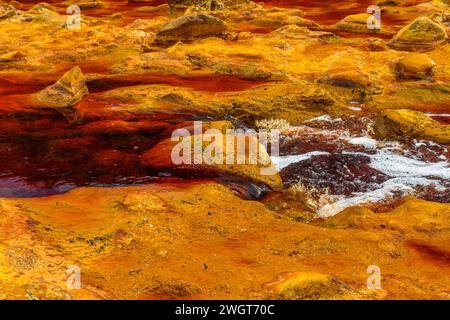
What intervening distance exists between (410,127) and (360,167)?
1.76 meters

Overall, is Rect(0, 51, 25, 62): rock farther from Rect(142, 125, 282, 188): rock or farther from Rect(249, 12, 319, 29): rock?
Rect(249, 12, 319, 29): rock

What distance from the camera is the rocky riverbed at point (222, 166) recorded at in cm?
486

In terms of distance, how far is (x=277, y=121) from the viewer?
10781 mm

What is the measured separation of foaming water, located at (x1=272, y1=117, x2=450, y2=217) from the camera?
26.1 feet

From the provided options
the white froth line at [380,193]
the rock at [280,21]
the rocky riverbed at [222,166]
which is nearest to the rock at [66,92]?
the rocky riverbed at [222,166]

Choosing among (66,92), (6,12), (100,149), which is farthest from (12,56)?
(6,12)

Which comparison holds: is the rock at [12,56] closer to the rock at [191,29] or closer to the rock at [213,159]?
the rock at [191,29]

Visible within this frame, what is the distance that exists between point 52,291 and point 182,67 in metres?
10.5

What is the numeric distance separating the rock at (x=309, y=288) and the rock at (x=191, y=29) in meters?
13.5

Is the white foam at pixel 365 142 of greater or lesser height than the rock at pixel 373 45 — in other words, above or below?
below

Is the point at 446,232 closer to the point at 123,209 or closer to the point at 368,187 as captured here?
the point at 368,187

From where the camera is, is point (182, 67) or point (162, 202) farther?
point (182, 67)

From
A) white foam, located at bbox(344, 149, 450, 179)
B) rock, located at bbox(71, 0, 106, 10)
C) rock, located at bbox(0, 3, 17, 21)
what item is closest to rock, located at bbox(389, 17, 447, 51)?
white foam, located at bbox(344, 149, 450, 179)

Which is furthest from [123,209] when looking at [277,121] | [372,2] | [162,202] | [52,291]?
[372,2]
